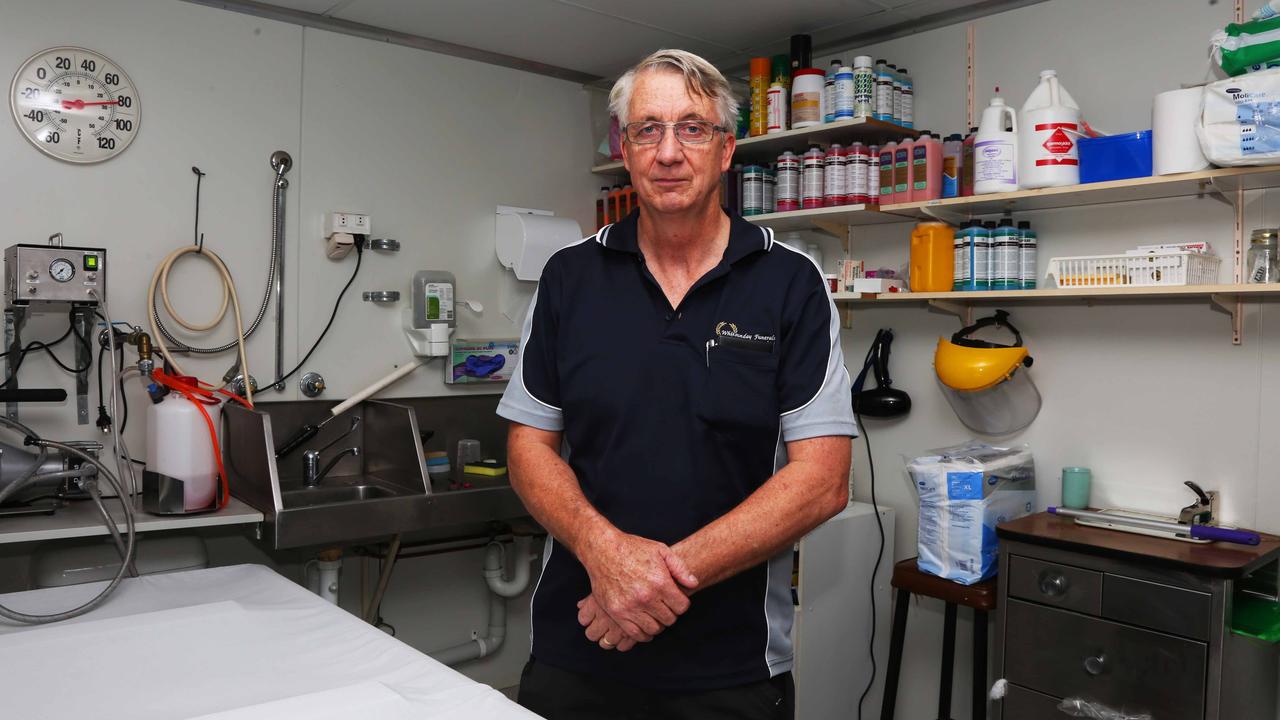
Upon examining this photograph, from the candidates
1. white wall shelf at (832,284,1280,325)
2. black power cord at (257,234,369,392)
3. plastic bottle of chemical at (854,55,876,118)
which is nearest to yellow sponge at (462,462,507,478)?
black power cord at (257,234,369,392)

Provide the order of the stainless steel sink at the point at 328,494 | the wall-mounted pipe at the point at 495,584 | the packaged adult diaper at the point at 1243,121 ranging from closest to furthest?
1. the packaged adult diaper at the point at 1243,121
2. the stainless steel sink at the point at 328,494
3. the wall-mounted pipe at the point at 495,584

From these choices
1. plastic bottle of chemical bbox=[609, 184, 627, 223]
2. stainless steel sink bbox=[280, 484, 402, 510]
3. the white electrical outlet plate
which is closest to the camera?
stainless steel sink bbox=[280, 484, 402, 510]

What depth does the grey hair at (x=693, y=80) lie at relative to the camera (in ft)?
4.91

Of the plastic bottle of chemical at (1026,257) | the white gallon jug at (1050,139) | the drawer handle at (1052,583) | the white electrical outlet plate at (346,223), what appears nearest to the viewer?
the drawer handle at (1052,583)

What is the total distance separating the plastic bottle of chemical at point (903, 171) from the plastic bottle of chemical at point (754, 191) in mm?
486

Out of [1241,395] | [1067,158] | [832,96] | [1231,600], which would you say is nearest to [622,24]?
[832,96]

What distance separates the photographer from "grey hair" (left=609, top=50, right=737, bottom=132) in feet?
4.91

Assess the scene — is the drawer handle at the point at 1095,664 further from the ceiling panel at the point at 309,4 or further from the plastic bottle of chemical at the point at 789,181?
the ceiling panel at the point at 309,4

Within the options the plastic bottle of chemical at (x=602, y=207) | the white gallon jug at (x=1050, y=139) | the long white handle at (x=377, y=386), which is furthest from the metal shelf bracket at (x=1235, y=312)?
the long white handle at (x=377, y=386)

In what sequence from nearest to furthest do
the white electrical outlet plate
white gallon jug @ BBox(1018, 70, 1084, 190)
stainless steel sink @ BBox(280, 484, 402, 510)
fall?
white gallon jug @ BBox(1018, 70, 1084, 190)
stainless steel sink @ BBox(280, 484, 402, 510)
the white electrical outlet plate

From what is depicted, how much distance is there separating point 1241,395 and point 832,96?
1.38 meters

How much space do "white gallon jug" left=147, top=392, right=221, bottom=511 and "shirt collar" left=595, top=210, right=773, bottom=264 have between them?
4.53 ft

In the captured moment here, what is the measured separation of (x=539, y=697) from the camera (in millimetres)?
1561

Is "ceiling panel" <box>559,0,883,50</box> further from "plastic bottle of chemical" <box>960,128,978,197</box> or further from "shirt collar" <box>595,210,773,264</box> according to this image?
"shirt collar" <box>595,210,773,264</box>
